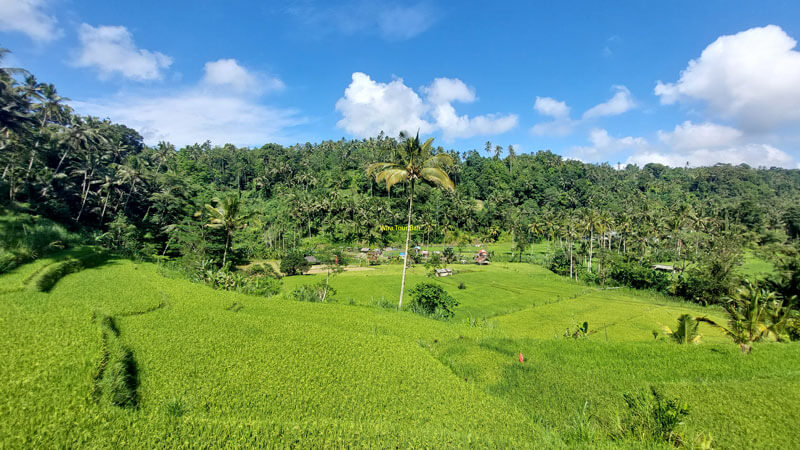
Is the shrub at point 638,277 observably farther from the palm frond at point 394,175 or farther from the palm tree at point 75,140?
the palm tree at point 75,140

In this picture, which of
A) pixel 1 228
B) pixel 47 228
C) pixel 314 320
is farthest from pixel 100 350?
pixel 47 228

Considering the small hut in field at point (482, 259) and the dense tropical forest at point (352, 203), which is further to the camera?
the small hut in field at point (482, 259)

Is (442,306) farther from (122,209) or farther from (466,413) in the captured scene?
(122,209)

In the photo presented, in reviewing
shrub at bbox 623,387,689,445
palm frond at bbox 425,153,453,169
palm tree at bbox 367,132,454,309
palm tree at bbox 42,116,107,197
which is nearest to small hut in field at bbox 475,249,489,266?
palm frond at bbox 425,153,453,169

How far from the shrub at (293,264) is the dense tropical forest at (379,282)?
277 millimetres

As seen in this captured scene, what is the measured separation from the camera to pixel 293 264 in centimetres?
4678

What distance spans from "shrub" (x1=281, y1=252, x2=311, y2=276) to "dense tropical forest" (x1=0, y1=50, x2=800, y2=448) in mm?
277

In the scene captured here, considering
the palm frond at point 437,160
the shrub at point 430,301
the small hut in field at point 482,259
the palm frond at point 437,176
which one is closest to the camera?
the palm frond at point 437,176

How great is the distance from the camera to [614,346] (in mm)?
13188

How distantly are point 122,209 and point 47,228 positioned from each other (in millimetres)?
27908

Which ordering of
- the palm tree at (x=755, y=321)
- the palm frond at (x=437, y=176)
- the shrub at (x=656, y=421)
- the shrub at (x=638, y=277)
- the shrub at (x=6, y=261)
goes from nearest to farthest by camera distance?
the shrub at (x=656, y=421) → the shrub at (x=6, y=261) → the palm tree at (x=755, y=321) → the palm frond at (x=437, y=176) → the shrub at (x=638, y=277)

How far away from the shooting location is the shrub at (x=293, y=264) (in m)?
46.3

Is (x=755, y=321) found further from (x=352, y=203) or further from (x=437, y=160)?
(x=352, y=203)

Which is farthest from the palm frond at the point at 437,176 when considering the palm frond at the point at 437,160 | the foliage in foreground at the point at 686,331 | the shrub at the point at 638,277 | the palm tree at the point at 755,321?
the shrub at the point at 638,277
